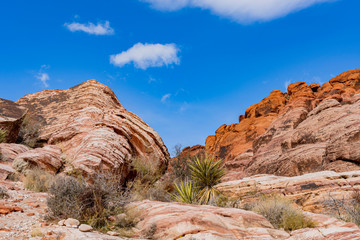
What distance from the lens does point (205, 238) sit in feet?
18.9

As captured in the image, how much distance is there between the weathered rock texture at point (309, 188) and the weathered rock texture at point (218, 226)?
104 inches

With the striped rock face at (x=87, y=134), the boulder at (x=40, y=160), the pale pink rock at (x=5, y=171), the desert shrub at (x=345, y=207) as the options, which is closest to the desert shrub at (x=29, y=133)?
the striped rock face at (x=87, y=134)

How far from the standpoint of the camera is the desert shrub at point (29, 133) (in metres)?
17.9

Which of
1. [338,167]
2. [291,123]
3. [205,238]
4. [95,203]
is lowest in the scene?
[205,238]

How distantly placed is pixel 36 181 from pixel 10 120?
313 inches

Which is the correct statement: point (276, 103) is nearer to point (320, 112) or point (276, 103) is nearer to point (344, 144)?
point (320, 112)

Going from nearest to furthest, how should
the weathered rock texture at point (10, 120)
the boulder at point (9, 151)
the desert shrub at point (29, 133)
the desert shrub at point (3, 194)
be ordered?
1. the desert shrub at point (3, 194)
2. the boulder at point (9, 151)
3. the weathered rock texture at point (10, 120)
4. the desert shrub at point (29, 133)

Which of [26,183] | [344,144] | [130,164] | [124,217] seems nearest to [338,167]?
[344,144]

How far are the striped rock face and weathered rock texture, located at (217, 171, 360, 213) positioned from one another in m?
7.13

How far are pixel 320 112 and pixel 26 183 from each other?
18191 mm

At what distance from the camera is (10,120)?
53.7 feet

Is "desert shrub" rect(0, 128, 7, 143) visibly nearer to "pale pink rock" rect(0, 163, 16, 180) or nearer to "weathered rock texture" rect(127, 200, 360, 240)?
"pale pink rock" rect(0, 163, 16, 180)

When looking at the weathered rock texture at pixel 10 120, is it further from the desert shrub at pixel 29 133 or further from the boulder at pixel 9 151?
the boulder at pixel 9 151

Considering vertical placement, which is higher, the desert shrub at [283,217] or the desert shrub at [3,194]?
the desert shrub at [3,194]
